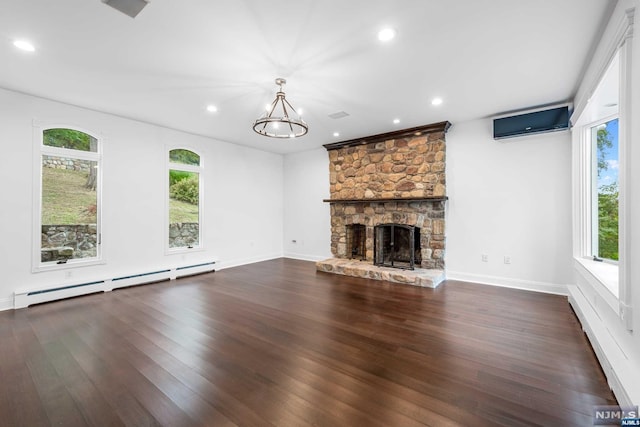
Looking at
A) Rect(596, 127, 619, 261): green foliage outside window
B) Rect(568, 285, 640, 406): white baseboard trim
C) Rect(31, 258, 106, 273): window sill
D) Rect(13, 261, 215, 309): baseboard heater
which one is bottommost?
Rect(13, 261, 215, 309): baseboard heater

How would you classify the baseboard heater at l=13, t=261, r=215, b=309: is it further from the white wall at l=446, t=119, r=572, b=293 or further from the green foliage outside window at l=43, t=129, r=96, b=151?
the white wall at l=446, t=119, r=572, b=293

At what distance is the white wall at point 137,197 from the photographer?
369cm

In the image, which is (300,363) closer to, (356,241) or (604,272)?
(604,272)

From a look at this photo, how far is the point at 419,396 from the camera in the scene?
6.14 feet

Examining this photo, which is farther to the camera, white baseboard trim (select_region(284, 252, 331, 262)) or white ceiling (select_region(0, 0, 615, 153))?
white baseboard trim (select_region(284, 252, 331, 262))

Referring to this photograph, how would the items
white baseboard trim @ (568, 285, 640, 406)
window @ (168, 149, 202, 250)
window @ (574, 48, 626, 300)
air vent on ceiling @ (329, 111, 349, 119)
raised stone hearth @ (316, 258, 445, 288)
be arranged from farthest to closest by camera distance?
window @ (168, 149, 202, 250)
raised stone hearth @ (316, 258, 445, 288)
air vent on ceiling @ (329, 111, 349, 119)
window @ (574, 48, 626, 300)
white baseboard trim @ (568, 285, 640, 406)

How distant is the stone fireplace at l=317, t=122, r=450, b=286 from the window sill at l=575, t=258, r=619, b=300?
6.32 feet

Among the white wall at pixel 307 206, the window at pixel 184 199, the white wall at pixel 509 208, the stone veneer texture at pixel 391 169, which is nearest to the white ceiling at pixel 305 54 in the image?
the white wall at pixel 509 208

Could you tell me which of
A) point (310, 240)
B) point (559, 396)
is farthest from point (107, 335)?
point (310, 240)

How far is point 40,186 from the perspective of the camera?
12.8 ft

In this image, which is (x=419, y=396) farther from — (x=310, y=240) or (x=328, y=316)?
(x=310, y=240)

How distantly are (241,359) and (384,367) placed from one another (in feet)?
4.14

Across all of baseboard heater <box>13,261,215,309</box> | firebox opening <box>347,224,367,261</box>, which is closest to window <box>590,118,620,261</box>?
firebox opening <box>347,224,367,261</box>

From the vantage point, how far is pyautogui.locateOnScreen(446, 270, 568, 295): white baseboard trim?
4.12m
